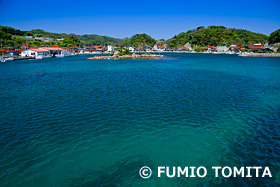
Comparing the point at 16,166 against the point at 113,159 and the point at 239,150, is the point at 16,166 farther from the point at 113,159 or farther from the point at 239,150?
the point at 239,150

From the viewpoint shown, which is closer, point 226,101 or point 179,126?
point 179,126

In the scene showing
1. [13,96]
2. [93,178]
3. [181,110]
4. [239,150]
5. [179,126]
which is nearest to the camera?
[93,178]

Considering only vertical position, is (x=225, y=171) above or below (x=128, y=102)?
below

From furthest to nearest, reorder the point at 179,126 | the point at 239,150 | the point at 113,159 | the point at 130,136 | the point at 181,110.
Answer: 1. the point at 181,110
2. the point at 179,126
3. the point at 130,136
4. the point at 239,150
5. the point at 113,159

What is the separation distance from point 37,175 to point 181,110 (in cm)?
1427

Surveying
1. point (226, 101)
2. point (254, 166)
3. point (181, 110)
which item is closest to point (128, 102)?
point (181, 110)

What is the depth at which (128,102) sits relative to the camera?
858 inches
